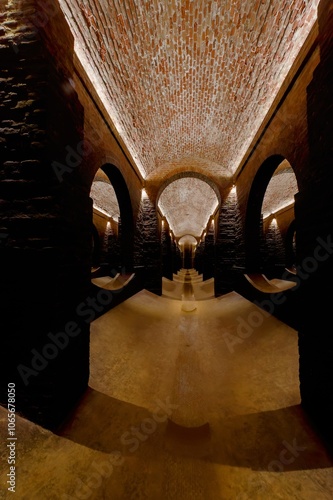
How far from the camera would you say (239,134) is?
576 centimetres

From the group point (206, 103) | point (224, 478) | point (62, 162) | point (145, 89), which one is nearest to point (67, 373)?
point (224, 478)

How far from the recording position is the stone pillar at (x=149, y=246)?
7.72 m

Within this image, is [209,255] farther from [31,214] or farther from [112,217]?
[31,214]

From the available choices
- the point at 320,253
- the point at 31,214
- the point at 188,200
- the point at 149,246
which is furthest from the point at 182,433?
the point at 188,200

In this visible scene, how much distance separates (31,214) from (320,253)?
308 centimetres

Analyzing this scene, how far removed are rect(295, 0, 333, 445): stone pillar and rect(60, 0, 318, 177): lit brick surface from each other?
50.3 inches

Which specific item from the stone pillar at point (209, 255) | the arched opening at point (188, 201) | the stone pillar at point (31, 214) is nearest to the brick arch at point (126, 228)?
the arched opening at point (188, 201)

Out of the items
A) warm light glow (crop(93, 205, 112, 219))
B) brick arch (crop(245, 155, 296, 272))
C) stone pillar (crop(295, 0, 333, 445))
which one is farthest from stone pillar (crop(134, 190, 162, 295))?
warm light glow (crop(93, 205, 112, 219))

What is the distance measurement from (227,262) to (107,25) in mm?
6622

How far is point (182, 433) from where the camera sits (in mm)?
2217

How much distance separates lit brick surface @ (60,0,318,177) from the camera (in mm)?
3074

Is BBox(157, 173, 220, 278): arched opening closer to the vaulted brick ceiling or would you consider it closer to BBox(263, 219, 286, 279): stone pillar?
the vaulted brick ceiling

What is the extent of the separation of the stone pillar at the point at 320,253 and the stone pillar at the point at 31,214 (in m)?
2.72

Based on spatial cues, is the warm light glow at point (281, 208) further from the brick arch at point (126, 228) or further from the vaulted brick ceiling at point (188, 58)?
the brick arch at point (126, 228)
